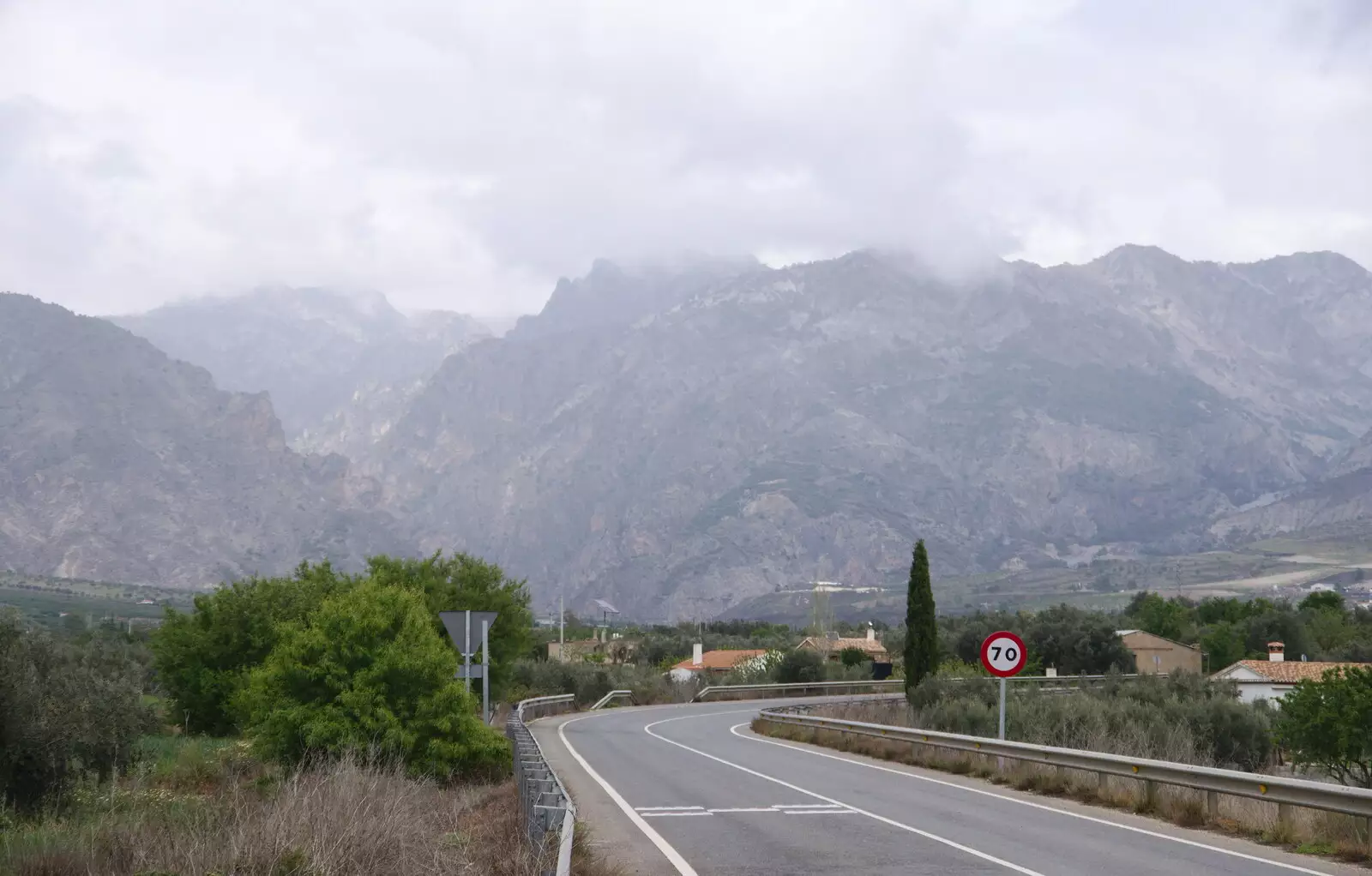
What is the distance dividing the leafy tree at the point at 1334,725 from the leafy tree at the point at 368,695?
1691 cm

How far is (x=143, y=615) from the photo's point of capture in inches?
6752

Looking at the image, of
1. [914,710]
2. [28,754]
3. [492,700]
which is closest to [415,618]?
[28,754]

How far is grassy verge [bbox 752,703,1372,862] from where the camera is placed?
1270cm

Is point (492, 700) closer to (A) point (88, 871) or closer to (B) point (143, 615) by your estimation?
(A) point (88, 871)

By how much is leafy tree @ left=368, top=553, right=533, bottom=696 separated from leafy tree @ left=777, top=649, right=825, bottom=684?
93.8 ft

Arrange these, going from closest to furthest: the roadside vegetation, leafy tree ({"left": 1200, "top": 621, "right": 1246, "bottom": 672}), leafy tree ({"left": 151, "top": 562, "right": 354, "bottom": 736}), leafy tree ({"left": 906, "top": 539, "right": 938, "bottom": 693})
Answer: the roadside vegetation < leafy tree ({"left": 151, "top": 562, "right": 354, "bottom": 736}) < leafy tree ({"left": 906, "top": 539, "right": 938, "bottom": 693}) < leafy tree ({"left": 1200, "top": 621, "right": 1246, "bottom": 672})

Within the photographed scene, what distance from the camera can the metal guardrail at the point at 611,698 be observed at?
192ft

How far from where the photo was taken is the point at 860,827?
14641 millimetres

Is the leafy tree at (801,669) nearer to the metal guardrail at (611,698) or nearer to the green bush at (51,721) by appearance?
the metal guardrail at (611,698)

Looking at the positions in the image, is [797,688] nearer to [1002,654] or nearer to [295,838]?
[1002,654]

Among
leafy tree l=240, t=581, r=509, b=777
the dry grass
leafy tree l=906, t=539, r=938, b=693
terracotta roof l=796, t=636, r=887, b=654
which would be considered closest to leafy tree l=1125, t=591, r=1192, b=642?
terracotta roof l=796, t=636, r=887, b=654

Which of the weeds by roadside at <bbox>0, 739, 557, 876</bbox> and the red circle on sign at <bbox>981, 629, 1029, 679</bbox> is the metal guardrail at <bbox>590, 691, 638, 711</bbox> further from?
the weeds by roadside at <bbox>0, 739, 557, 876</bbox>

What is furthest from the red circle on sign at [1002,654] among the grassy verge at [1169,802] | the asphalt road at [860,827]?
the asphalt road at [860,827]

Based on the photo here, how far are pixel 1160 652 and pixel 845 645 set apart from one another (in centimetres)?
2804
